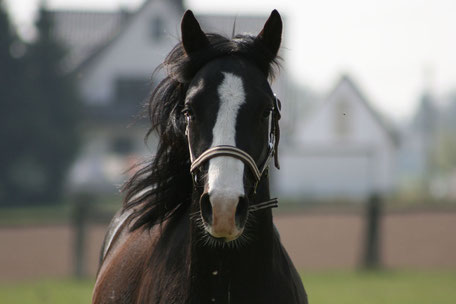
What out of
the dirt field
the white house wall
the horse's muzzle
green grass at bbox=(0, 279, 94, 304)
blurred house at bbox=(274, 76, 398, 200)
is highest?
the white house wall

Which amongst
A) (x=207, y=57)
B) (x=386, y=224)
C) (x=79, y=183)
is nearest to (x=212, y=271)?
(x=207, y=57)

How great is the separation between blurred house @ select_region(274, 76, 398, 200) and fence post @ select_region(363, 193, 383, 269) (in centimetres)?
2833

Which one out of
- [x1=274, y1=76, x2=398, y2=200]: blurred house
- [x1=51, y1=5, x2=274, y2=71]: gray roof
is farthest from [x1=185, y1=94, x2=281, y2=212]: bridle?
[x1=274, y1=76, x2=398, y2=200]: blurred house

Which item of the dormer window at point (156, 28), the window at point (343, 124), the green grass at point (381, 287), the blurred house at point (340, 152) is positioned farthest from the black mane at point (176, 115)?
the window at point (343, 124)

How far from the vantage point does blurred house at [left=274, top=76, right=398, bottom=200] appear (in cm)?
4584

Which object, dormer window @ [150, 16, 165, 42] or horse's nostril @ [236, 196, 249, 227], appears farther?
dormer window @ [150, 16, 165, 42]

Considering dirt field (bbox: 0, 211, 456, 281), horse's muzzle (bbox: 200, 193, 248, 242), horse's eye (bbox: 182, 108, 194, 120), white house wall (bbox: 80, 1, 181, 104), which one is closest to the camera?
horse's muzzle (bbox: 200, 193, 248, 242)

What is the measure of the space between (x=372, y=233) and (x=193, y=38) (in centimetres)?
1272

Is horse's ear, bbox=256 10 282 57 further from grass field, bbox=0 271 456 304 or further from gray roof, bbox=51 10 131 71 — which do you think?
gray roof, bbox=51 10 131 71

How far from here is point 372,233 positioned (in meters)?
16.3

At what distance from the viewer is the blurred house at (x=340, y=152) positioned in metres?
45.8

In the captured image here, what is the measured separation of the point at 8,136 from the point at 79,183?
22.9ft

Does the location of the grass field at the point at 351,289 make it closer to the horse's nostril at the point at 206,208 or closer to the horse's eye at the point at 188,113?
the horse's eye at the point at 188,113

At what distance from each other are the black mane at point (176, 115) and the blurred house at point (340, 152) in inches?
1593
